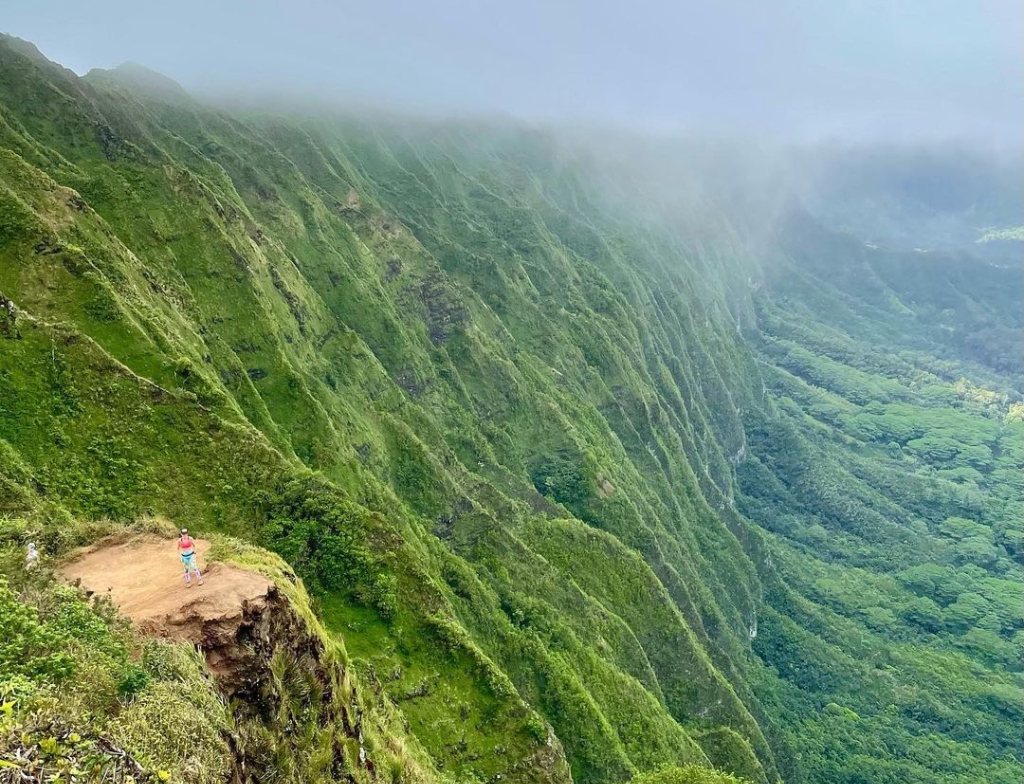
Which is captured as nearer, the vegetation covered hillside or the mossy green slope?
the vegetation covered hillside

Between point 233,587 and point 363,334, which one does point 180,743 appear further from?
point 363,334

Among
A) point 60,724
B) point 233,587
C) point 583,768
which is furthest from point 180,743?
point 583,768

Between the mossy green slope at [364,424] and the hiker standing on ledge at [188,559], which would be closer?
the hiker standing on ledge at [188,559]

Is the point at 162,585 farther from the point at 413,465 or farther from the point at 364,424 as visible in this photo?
the point at 413,465

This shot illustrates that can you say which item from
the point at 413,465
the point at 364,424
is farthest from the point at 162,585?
the point at 413,465

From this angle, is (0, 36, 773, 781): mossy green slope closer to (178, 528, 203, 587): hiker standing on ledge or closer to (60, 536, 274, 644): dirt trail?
(60, 536, 274, 644): dirt trail

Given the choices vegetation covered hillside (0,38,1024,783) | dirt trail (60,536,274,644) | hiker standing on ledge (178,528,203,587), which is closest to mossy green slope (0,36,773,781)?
vegetation covered hillside (0,38,1024,783)

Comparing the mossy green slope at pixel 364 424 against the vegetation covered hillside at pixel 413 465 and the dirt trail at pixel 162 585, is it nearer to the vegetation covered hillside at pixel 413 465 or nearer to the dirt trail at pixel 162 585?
the vegetation covered hillside at pixel 413 465

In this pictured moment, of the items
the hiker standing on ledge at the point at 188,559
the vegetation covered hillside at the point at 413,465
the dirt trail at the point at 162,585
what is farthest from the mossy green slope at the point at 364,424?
the hiker standing on ledge at the point at 188,559
